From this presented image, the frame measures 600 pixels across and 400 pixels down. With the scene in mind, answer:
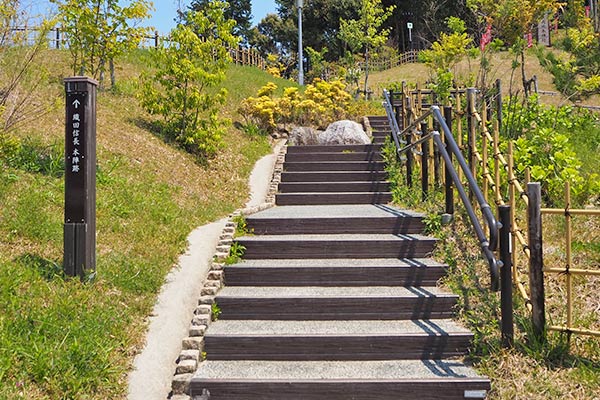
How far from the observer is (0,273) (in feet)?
12.8

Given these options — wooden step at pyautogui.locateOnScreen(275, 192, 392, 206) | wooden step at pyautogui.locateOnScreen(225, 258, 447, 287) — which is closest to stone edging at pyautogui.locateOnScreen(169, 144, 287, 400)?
wooden step at pyautogui.locateOnScreen(225, 258, 447, 287)

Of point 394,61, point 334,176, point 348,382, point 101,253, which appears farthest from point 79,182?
point 394,61

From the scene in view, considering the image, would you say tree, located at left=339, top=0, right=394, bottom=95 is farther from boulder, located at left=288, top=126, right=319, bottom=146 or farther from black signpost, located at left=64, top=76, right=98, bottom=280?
black signpost, located at left=64, top=76, right=98, bottom=280

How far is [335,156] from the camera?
8.92 meters

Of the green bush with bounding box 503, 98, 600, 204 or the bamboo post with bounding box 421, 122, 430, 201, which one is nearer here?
the green bush with bounding box 503, 98, 600, 204

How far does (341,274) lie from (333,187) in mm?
3295

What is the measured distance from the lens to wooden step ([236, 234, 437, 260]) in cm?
492

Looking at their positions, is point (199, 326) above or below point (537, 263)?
below

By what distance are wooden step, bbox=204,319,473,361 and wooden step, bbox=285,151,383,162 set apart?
5.16 metres

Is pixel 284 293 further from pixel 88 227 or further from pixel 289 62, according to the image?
pixel 289 62

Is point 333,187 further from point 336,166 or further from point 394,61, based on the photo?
point 394,61

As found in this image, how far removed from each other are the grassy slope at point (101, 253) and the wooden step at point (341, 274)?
0.91 metres

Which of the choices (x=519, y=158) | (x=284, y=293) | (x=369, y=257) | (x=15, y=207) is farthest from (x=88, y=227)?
(x=519, y=158)

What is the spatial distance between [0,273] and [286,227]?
9.53 feet
